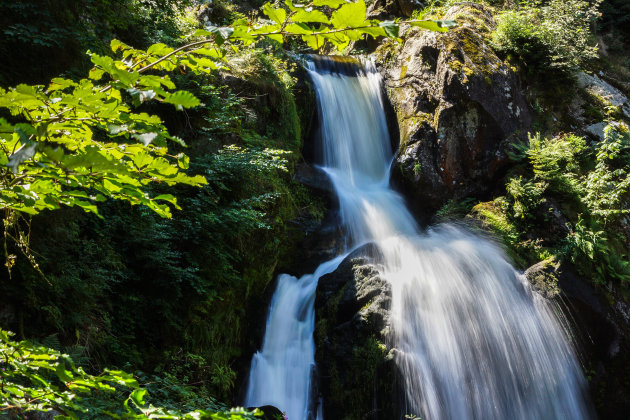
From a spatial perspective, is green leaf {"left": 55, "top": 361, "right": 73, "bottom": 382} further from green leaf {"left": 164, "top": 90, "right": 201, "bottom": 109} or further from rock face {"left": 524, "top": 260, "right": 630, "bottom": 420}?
rock face {"left": 524, "top": 260, "right": 630, "bottom": 420}

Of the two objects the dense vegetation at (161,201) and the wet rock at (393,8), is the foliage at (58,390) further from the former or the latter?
the wet rock at (393,8)

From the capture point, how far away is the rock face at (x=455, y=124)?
8.84 meters

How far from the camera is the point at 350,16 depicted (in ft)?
2.93

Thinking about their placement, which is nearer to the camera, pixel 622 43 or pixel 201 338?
pixel 201 338

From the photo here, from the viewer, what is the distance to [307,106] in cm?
930

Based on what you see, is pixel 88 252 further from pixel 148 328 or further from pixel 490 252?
pixel 490 252

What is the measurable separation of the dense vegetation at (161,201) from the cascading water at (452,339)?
64 cm

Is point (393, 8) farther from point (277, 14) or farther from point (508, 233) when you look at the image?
point (277, 14)

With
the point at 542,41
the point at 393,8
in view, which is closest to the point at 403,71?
the point at 542,41

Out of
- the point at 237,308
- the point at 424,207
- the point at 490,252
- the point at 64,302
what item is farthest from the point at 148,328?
the point at 424,207

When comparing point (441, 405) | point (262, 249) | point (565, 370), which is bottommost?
point (441, 405)

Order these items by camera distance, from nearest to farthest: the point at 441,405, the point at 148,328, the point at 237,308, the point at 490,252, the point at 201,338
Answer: the point at 148,328, the point at 201,338, the point at 441,405, the point at 237,308, the point at 490,252

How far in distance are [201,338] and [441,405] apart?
3.38 metres

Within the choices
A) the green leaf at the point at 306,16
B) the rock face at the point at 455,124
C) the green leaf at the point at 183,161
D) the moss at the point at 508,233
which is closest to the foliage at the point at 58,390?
the green leaf at the point at 183,161
